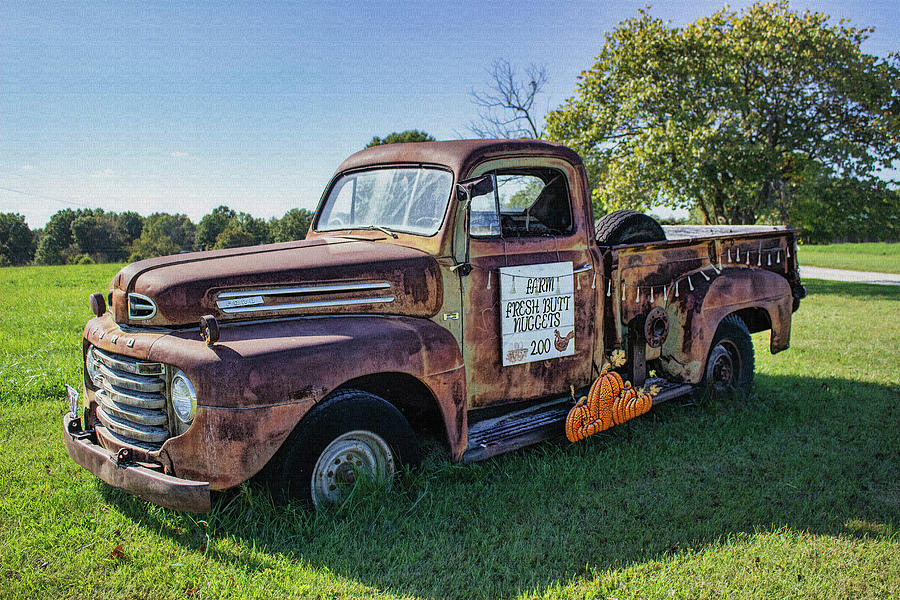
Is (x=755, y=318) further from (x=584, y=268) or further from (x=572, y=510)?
(x=572, y=510)

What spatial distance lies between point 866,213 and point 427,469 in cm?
1949

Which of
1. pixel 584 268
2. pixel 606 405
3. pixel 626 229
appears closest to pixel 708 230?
pixel 626 229

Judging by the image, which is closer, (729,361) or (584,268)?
(584,268)

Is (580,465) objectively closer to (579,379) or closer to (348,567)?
(579,379)

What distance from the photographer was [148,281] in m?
3.45

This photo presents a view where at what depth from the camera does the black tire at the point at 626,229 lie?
17.0 feet

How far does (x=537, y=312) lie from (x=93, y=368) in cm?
273

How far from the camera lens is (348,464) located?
356 centimetres

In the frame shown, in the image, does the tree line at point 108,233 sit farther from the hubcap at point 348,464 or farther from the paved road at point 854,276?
the hubcap at point 348,464

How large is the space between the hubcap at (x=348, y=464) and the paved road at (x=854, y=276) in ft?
67.4

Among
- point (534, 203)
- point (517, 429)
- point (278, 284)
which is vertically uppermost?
point (534, 203)

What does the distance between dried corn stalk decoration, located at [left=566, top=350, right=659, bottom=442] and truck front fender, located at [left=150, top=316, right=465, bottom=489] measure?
1.46 meters

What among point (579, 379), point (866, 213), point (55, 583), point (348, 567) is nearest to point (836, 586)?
point (579, 379)

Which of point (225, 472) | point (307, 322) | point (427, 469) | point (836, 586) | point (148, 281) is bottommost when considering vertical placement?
point (836, 586)
